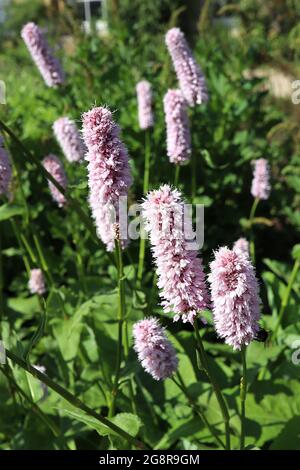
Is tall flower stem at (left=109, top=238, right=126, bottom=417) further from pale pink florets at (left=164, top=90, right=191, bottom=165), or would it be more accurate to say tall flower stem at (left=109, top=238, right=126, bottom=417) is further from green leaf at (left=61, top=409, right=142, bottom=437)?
pale pink florets at (left=164, top=90, right=191, bottom=165)

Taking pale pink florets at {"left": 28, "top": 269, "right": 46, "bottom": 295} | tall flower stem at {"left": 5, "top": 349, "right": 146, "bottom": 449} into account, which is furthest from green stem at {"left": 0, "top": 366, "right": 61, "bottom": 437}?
pale pink florets at {"left": 28, "top": 269, "right": 46, "bottom": 295}

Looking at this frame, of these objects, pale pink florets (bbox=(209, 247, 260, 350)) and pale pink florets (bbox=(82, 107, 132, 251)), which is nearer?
pale pink florets (bbox=(209, 247, 260, 350))

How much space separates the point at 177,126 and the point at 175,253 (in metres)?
1.31

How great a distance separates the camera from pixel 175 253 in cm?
156

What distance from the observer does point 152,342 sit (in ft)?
6.52

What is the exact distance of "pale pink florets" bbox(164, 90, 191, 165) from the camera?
273cm

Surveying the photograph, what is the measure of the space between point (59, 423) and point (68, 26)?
10.3 feet

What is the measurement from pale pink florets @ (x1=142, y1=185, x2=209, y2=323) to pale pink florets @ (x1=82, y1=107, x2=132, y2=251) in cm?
26

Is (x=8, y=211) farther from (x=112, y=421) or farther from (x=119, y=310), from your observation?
(x=112, y=421)

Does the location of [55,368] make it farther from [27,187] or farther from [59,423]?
[27,187]

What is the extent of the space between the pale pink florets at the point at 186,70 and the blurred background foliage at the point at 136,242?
1.22 feet

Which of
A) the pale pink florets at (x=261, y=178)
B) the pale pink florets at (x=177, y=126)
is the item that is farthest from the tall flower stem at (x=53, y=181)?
the pale pink florets at (x=261, y=178)

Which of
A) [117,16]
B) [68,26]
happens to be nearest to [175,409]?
[68,26]

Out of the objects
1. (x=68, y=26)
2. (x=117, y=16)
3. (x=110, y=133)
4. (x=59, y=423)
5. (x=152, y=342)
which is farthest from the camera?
(x=117, y=16)
